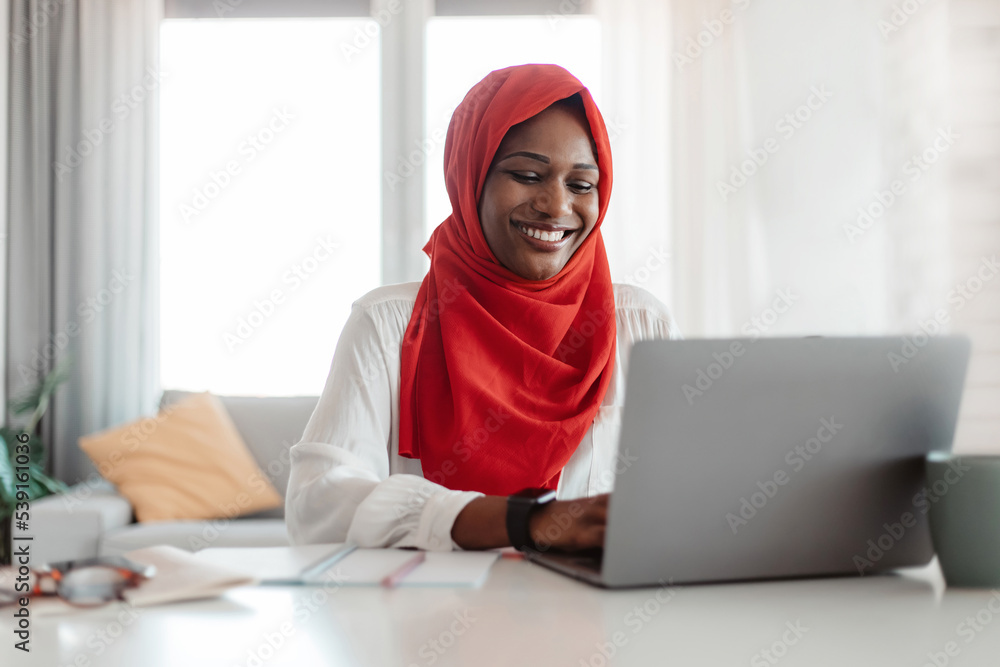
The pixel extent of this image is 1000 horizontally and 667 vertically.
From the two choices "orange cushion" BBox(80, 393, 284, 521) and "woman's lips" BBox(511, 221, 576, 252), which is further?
"orange cushion" BBox(80, 393, 284, 521)

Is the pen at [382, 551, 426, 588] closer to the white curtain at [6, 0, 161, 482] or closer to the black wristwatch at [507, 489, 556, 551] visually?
the black wristwatch at [507, 489, 556, 551]

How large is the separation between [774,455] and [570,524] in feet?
0.69

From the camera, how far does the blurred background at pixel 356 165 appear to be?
10.4ft

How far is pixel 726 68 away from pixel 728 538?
123 inches

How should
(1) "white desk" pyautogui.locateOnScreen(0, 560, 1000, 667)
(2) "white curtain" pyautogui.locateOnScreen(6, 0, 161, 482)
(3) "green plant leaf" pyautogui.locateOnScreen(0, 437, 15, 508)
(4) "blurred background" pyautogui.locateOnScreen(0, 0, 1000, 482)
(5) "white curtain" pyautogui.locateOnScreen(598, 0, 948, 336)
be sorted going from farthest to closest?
(2) "white curtain" pyautogui.locateOnScreen(6, 0, 161, 482)
(4) "blurred background" pyautogui.locateOnScreen(0, 0, 1000, 482)
(5) "white curtain" pyautogui.locateOnScreen(598, 0, 948, 336)
(3) "green plant leaf" pyautogui.locateOnScreen(0, 437, 15, 508)
(1) "white desk" pyautogui.locateOnScreen(0, 560, 1000, 667)

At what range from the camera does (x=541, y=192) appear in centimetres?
149

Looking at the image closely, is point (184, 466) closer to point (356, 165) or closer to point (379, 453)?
point (356, 165)

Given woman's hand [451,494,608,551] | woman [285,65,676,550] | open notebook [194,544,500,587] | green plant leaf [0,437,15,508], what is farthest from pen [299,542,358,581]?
green plant leaf [0,437,15,508]

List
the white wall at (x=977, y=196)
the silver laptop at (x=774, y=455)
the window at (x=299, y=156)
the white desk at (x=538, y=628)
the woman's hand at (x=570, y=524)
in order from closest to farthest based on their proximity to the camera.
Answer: the white desk at (x=538, y=628)
the silver laptop at (x=774, y=455)
the woman's hand at (x=570, y=524)
the white wall at (x=977, y=196)
the window at (x=299, y=156)

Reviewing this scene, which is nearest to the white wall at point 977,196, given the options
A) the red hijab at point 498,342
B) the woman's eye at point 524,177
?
the red hijab at point 498,342

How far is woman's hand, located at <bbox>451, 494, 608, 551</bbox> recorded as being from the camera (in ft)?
2.38

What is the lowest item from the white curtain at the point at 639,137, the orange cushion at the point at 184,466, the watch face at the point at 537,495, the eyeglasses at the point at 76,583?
the orange cushion at the point at 184,466

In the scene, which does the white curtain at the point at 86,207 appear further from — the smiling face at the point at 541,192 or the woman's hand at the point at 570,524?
the woman's hand at the point at 570,524

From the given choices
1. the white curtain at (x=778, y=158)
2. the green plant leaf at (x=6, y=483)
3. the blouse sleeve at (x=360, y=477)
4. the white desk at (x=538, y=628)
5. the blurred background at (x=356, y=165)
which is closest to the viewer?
the white desk at (x=538, y=628)
